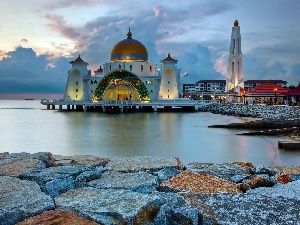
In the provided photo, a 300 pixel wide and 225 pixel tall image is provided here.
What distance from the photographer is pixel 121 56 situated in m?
62.4

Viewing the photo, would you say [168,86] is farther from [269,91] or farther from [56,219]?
[56,219]

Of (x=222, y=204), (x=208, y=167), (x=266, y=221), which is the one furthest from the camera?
(x=208, y=167)

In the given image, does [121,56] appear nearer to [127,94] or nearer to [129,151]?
[127,94]

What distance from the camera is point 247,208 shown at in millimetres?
3125

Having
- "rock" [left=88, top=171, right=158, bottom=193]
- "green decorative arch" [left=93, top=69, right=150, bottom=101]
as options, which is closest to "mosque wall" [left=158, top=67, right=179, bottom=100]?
"green decorative arch" [left=93, top=69, right=150, bottom=101]

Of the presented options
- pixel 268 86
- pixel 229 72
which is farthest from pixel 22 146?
pixel 229 72

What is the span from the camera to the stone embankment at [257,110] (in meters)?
32.4

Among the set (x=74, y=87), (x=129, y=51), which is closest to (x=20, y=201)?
(x=129, y=51)

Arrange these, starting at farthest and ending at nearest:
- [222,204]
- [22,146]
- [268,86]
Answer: [268,86], [22,146], [222,204]

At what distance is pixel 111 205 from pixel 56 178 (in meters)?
1.00

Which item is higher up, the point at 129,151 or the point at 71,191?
the point at 71,191

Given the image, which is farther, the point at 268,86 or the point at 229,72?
the point at 229,72

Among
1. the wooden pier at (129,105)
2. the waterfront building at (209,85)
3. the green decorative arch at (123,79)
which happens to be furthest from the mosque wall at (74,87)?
the waterfront building at (209,85)

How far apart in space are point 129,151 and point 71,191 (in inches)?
475
